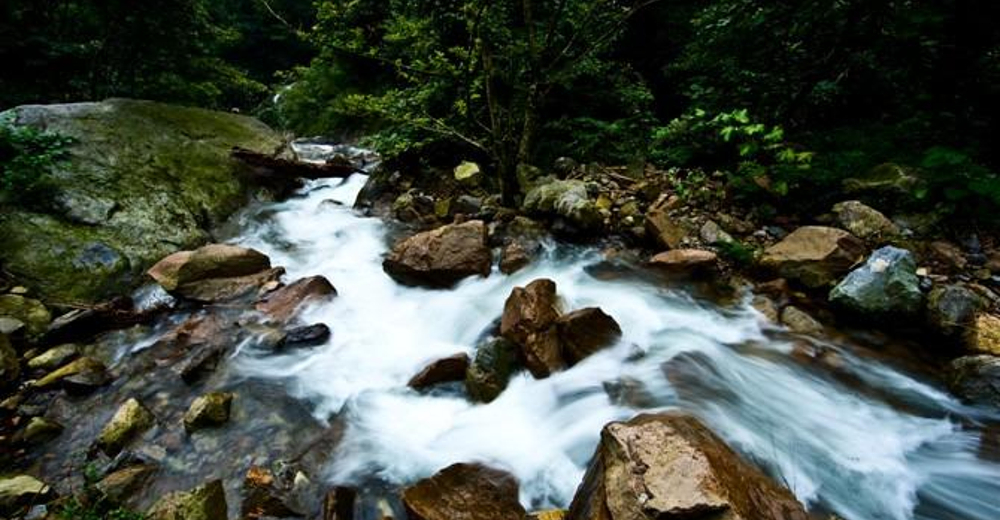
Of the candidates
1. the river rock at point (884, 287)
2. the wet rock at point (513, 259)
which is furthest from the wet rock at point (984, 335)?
the wet rock at point (513, 259)

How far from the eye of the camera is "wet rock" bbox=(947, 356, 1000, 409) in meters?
3.19

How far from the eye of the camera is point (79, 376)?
358cm

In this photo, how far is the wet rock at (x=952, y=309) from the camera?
3.56 metres

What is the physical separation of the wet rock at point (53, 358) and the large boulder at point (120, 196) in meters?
0.79

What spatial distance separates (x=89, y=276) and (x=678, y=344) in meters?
5.48

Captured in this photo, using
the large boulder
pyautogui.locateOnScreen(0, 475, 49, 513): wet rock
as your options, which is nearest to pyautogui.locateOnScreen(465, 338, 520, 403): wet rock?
pyautogui.locateOnScreen(0, 475, 49, 513): wet rock

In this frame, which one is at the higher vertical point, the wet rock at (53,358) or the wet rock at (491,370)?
the wet rock at (491,370)

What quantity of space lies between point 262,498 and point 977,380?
4537mm

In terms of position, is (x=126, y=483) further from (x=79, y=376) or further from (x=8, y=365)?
(x=8, y=365)

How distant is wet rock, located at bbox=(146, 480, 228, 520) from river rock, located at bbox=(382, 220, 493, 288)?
277 centimetres

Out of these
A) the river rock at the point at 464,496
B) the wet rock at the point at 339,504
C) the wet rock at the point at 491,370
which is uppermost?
the wet rock at the point at 491,370

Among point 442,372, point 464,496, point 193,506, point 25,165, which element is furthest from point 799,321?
point 25,165

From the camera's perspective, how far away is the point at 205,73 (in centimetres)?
940

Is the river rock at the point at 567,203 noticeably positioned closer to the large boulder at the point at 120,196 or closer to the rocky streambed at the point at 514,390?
the rocky streambed at the point at 514,390
